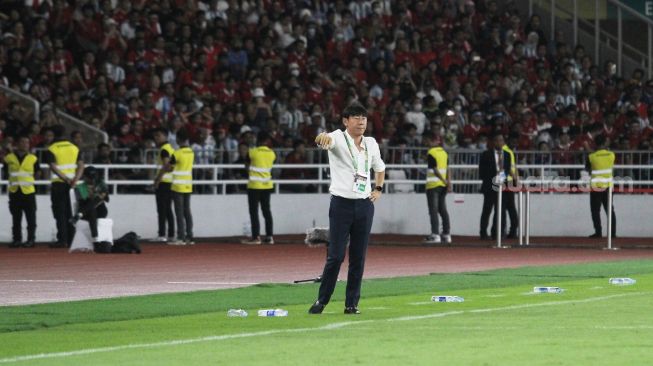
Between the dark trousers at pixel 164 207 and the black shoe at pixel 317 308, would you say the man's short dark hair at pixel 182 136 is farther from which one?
the black shoe at pixel 317 308

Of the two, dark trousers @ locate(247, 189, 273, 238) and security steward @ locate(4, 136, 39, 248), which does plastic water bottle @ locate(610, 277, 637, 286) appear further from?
security steward @ locate(4, 136, 39, 248)

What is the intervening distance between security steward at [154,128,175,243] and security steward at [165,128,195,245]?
15 cm

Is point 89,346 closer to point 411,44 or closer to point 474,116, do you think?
point 474,116

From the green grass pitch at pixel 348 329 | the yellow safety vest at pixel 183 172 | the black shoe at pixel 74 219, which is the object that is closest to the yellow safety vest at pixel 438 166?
the yellow safety vest at pixel 183 172

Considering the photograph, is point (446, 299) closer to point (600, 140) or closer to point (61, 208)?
point (61, 208)

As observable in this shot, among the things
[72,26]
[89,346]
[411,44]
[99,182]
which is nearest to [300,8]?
[411,44]

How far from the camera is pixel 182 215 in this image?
3062cm

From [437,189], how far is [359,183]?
17572mm

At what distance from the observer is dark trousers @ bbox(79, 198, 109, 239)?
2717 cm

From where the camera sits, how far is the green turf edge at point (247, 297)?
14.5 metres

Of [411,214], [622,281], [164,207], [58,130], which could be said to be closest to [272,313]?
[622,281]

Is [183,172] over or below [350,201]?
below

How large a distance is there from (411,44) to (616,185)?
8.31 metres

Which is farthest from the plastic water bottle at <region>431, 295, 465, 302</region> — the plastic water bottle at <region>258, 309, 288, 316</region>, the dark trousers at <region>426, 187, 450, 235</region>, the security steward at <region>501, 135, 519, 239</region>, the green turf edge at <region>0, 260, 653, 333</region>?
the security steward at <region>501, 135, 519, 239</region>
